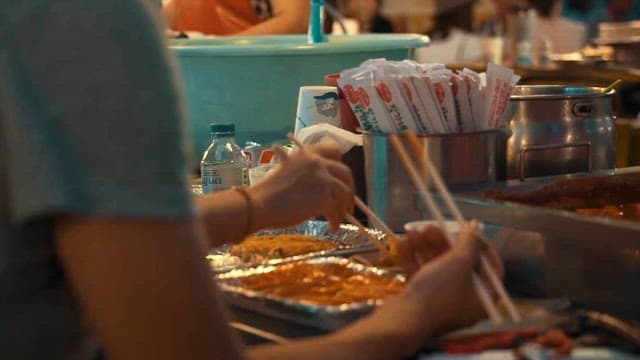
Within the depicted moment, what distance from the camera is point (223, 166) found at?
2094 mm

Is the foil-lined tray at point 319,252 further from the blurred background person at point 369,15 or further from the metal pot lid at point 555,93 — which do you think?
the blurred background person at point 369,15

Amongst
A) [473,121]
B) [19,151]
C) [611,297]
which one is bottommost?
[611,297]

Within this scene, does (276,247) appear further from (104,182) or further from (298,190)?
(104,182)

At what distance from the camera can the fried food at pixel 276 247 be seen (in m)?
1.70

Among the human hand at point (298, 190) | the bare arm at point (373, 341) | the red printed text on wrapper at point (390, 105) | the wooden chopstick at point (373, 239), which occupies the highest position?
the red printed text on wrapper at point (390, 105)

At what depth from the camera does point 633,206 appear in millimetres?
1637

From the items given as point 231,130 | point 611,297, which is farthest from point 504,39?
point 611,297

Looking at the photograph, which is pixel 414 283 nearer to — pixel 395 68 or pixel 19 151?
pixel 19 151

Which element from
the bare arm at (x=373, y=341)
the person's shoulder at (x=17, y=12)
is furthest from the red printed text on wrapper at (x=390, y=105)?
the person's shoulder at (x=17, y=12)

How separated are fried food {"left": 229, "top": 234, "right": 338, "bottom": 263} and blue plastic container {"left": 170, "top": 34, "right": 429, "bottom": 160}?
2.35ft

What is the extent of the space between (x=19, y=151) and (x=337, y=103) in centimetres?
122

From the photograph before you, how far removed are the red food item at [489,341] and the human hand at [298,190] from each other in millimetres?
394

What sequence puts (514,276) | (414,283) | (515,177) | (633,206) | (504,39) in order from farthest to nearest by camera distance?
(504,39) < (515,177) < (633,206) < (514,276) < (414,283)

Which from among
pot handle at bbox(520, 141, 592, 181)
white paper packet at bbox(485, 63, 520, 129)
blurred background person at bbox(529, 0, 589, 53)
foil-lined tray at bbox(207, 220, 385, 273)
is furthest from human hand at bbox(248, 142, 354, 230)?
Result: blurred background person at bbox(529, 0, 589, 53)
